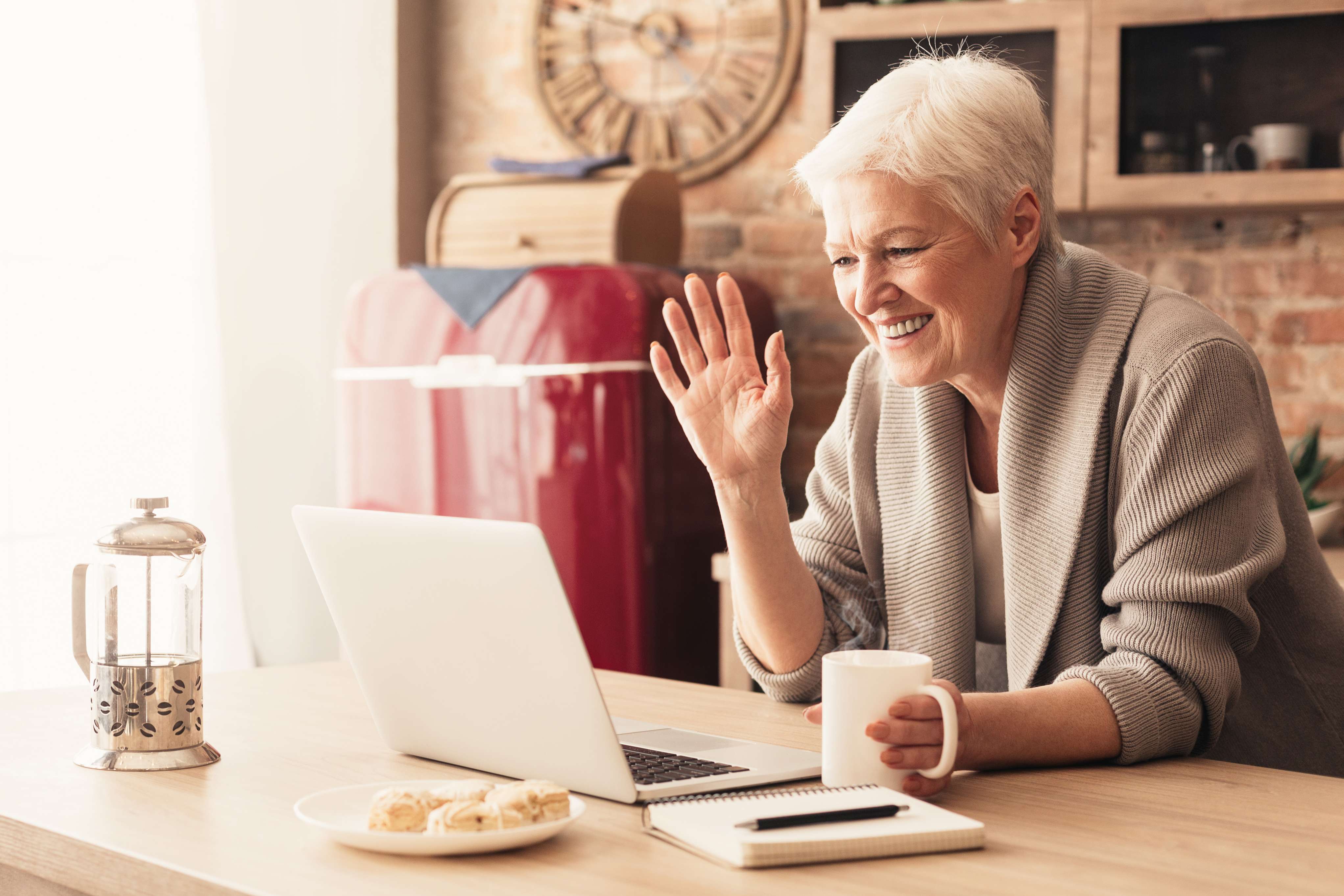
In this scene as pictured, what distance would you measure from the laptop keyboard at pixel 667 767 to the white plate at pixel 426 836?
12 cm

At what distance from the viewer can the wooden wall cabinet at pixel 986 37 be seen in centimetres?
266

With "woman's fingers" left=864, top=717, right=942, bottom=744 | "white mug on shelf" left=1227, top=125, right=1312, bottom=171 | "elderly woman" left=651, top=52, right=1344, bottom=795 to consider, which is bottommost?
"woman's fingers" left=864, top=717, right=942, bottom=744

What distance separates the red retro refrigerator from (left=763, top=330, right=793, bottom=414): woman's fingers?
4.39ft

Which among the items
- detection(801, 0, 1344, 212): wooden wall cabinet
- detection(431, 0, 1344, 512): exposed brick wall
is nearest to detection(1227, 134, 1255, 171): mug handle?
detection(801, 0, 1344, 212): wooden wall cabinet

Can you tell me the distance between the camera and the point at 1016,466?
58.9 inches

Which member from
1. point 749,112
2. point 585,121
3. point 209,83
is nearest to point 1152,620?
point 749,112

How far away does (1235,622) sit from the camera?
1.35m

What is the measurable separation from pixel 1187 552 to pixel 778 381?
0.41m

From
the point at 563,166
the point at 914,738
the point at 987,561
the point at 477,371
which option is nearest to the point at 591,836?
the point at 914,738

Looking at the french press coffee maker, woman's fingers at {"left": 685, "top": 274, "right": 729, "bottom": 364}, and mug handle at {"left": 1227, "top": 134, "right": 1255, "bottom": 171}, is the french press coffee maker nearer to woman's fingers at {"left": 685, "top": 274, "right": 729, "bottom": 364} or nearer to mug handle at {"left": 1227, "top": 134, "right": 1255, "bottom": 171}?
woman's fingers at {"left": 685, "top": 274, "right": 729, "bottom": 364}

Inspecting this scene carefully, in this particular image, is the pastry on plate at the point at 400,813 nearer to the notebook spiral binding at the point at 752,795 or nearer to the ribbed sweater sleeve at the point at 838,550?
the notebook spiral binding at the point at 752,795

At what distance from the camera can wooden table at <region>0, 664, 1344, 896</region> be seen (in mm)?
885

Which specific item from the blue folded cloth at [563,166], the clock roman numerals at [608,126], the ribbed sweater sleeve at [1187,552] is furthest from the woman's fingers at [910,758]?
the clock roman numerals at [608,126]

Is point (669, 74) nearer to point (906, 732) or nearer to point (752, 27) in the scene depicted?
point (752, 27)
